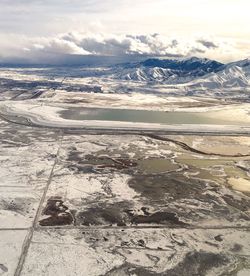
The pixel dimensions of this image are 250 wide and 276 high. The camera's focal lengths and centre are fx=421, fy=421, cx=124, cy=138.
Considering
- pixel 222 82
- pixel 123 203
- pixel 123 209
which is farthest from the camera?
pixel 222 82

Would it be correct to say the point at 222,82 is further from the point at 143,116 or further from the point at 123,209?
the point at 123,209

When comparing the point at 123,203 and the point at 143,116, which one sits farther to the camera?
the point at 143,116

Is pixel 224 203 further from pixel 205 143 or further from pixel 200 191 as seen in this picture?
pixel 205 143

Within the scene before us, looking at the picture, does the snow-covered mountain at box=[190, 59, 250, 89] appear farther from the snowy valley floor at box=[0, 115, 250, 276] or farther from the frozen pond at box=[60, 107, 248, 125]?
the snowy valley floor at box=[0, 115, 250, 276]

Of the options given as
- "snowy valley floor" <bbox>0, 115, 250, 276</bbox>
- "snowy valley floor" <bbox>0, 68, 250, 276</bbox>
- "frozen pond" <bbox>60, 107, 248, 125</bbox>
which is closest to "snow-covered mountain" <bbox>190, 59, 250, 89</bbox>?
"frozen pond" <bbox>60, 107, 248, 125</bbox>

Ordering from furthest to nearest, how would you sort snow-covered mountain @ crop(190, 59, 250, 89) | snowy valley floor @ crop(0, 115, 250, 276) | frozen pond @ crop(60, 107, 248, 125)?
snow-covered mountain @ crop(190, 59, 250, 89) < frozen pond @ crop(60, 107, 248, 125) < snowy valley floor @ crop(0, 115, 250, 276)

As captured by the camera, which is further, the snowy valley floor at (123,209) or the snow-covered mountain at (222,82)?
the snow-covered mountain at (222,82)

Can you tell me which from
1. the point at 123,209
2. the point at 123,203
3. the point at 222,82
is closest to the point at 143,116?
the point at 123,203

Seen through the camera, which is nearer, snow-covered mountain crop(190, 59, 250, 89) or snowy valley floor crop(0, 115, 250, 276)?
snowy valley floor crop(0, 115, 250, 276)

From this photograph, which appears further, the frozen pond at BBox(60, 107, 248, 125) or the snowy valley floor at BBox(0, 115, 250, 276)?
the frozen pond at BBox(60, 107, 248, 125)

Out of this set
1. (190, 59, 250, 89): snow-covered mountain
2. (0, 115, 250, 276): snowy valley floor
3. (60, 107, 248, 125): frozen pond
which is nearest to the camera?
(0, 115, 250, 276): snowy valley floor

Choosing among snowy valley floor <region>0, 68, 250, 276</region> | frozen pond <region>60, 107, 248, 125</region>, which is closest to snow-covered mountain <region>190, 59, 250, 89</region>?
frozen pond <region>60, 107, 248, 125</region>

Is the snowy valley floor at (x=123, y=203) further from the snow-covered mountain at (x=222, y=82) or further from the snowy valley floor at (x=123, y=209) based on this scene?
the snow-covered mountain at (x=222, y=82)

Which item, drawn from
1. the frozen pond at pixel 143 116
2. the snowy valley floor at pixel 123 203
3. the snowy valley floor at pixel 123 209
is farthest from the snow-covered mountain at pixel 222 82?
the snowy valley floor at pixel 123 209
